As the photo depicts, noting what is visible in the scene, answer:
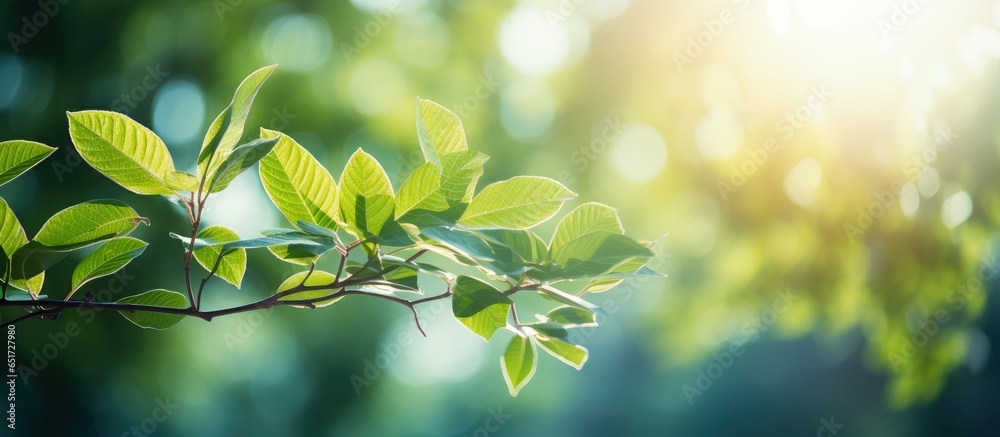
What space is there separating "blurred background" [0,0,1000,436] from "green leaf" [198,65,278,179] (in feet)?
5.93

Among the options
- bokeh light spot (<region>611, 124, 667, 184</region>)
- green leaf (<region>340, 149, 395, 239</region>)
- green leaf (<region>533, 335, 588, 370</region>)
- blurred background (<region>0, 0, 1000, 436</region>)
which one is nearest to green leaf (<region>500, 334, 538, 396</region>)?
green leaf (<region>533, 335, 588, 370</region>)

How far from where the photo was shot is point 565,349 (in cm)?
43

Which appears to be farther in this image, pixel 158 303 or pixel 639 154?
pixel 639 154

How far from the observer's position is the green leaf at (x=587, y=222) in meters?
0.41

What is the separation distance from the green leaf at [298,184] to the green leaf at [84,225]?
9 cm

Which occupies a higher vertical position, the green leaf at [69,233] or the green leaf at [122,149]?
the green leaf at [122,149]

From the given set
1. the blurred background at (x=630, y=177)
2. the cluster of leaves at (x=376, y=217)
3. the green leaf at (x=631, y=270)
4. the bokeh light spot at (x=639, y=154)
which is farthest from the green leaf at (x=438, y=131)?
the bokeh light spot at (x=639, y=154)

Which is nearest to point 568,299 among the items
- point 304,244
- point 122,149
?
point 304,244

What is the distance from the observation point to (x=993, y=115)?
1931mm

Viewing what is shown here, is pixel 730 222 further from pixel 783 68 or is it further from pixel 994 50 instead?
pixel 994 50

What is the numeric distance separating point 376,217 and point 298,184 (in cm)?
6

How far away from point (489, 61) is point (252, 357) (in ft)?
9.06

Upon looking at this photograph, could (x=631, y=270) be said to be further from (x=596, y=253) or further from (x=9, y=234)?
(x=9, y=234)

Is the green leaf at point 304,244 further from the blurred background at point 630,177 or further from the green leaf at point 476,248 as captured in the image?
the blurred background at point 630,177
